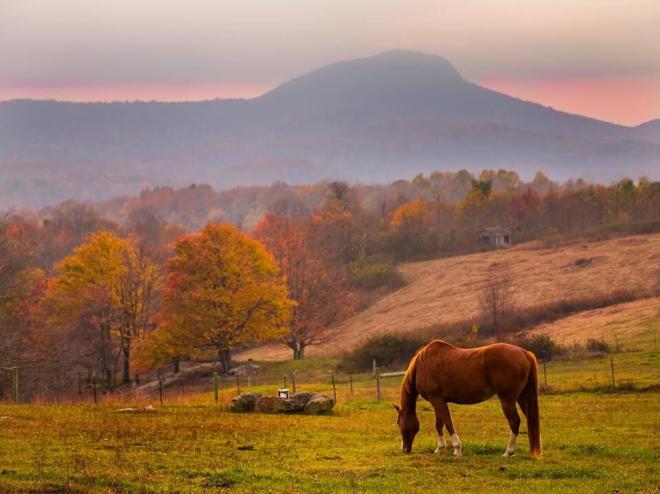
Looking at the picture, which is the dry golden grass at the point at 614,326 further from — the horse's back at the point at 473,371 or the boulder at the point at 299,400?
the horse's back at the point at 473,371

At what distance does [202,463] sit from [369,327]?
76.4m

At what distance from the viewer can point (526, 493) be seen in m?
17.0

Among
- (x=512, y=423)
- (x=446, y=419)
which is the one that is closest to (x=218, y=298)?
(x=446, y=419)

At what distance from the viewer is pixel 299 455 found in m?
21.9

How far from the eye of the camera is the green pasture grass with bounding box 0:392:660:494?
17.9m

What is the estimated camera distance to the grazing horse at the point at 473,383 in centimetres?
2091

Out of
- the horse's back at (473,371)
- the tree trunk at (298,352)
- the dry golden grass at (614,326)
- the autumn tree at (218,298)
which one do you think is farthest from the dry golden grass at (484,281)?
the horse's back at (473,371)

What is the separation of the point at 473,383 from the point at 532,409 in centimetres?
144

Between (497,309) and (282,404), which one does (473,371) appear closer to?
(282,404)

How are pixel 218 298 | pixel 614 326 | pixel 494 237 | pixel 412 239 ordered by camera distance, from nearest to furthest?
pixel 614 326
pixel 218 298
pixel 412 239
pixel 494 237

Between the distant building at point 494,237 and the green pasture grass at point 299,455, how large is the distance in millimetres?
106886

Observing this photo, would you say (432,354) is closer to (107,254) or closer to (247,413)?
(247,413)

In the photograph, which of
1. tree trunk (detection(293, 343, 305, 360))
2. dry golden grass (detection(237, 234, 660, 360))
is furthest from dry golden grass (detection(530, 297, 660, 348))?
tree trunk (detection(293, 343, 305, 360))

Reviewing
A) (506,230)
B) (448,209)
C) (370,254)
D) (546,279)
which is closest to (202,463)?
(546,279)
